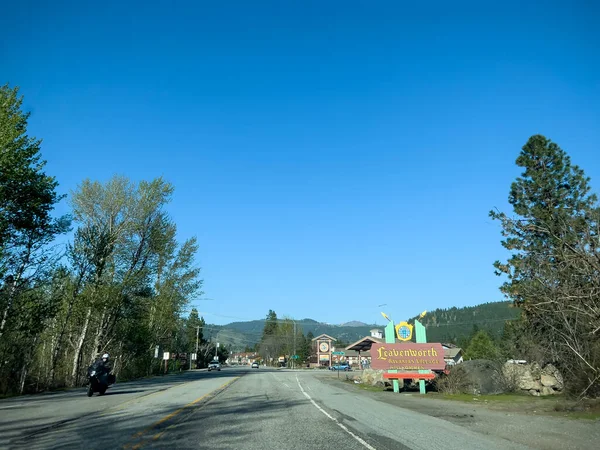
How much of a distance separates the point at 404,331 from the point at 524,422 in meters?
12.8

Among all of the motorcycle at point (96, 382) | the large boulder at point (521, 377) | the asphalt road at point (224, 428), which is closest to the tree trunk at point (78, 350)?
the motorcycle at point (96, 382)

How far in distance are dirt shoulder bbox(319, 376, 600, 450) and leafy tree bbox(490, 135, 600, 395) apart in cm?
242

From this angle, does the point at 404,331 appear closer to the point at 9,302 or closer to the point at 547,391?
the point at 547,391

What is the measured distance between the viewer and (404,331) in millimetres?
24688

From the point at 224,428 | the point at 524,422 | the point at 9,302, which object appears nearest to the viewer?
the point at 224,428

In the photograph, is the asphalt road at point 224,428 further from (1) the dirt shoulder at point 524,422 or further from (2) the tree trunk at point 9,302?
(2) the tree trunk at point 9,302

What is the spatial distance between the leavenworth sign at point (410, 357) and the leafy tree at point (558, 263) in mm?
5144

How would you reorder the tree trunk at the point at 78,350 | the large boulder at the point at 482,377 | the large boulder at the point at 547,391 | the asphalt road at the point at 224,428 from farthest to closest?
the tree trunk at the point at 78,350 < the large boulder at the point at 482,377 < the large boulder at the point at 547,391 < the asphalt road at the point at 224,428

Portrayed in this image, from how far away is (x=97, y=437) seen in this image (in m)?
8.35

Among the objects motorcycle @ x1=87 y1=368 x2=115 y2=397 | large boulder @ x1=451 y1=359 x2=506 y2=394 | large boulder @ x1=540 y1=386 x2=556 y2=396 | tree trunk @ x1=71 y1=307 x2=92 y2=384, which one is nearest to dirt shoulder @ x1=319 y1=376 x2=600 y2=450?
large boulder @ x1=540 y1=386 x2=556 y2=396

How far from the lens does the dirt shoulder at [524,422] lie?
9.12 m

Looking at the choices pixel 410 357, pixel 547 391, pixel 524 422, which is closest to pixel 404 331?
pixel 410 357

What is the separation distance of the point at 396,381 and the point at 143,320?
78.5 feet

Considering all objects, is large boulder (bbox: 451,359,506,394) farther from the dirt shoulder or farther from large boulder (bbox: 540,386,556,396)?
the dirt shoulder
